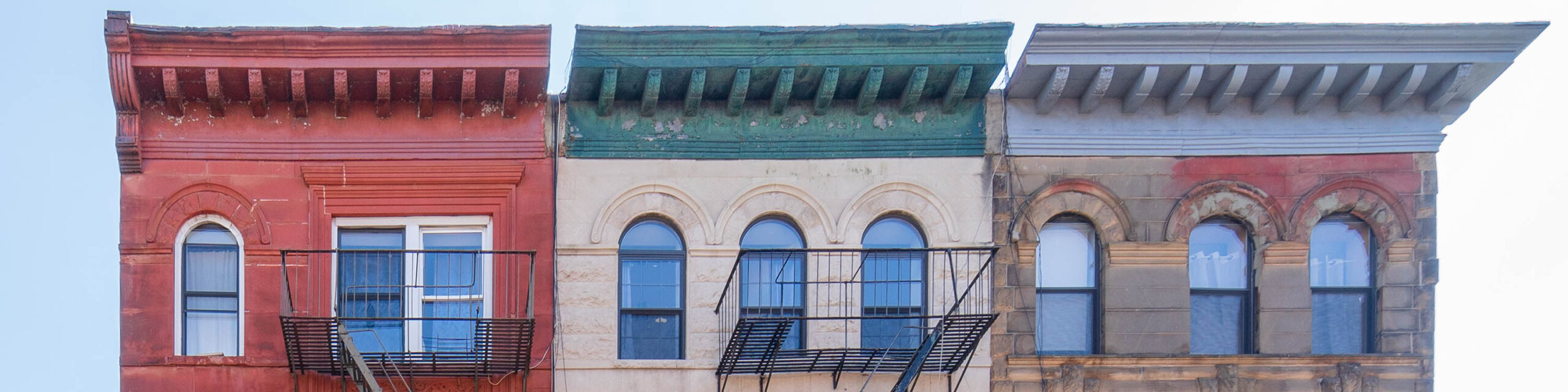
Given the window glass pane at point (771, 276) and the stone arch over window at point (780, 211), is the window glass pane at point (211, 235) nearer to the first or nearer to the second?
the stone arch over window at point (780, 211)

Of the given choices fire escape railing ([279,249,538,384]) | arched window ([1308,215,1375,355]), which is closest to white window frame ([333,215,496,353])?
fire escape railing ([279,249,538,384])

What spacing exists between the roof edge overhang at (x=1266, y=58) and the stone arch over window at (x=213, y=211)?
6.77 m

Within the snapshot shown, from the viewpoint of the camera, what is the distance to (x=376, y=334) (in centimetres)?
1501

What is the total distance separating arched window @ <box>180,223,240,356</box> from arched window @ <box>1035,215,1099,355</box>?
280 inches

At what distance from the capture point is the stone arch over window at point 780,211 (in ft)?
50.5

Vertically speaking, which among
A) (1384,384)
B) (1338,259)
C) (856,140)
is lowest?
(1384,384)

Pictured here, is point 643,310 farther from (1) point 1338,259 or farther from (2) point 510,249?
(1) point 1338,259

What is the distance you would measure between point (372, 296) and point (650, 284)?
8.01ft

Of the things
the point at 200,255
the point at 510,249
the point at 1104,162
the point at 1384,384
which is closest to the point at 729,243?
the point at 510,249

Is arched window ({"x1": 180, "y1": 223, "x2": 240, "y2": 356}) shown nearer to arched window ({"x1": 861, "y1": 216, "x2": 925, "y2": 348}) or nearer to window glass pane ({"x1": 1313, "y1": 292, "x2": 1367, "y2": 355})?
arched window ({"x1": 861, "y1": 216, "x2": 925, "y2": 348})

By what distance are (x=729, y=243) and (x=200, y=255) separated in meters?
4.68

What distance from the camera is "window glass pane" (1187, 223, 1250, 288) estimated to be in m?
15.7

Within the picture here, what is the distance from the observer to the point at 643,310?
15.4 metres

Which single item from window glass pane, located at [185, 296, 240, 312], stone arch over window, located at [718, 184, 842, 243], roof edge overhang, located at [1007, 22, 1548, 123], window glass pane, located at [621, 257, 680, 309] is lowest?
window glass pane, located at [185, 296, 240, 312]
